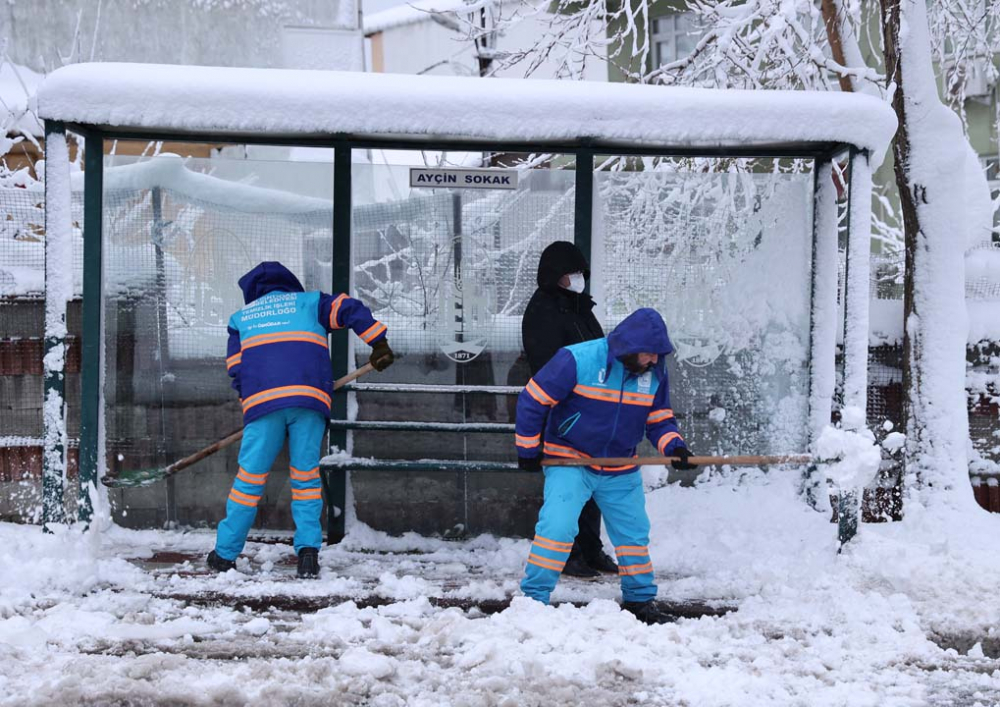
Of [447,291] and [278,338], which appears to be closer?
[278,338]

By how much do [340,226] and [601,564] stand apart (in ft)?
7.92

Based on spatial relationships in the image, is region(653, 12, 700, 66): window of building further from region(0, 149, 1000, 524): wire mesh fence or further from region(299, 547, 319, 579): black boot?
region(299, 547, 319, 579): black boot

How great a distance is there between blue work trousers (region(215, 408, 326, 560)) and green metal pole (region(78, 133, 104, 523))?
31.1 inches

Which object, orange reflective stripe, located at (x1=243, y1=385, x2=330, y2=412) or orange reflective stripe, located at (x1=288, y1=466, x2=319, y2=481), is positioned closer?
orange reflective stripe, located at (x1=243, y1=385, x2=330, y2=412)

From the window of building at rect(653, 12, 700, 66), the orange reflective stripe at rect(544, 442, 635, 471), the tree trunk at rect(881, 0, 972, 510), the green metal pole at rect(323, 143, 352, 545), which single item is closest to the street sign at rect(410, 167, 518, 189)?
the green metal pole at rect(323, 143, 352, 545)

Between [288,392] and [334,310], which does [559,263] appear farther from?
[288,392]

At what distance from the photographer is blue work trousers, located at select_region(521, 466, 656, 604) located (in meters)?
4.70

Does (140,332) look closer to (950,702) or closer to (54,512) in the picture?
(54,512)

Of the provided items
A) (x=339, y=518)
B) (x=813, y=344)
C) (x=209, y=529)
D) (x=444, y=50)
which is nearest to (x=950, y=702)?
(x=813, y=344)

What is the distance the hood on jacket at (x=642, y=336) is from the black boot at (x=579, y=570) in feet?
4.70

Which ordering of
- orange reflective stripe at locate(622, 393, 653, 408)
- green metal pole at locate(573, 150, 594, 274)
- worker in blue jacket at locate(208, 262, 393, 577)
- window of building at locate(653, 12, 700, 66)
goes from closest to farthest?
orange reflective stripe at locate(622, 393, 653, 408) < worker in blue jacket at locate(208, 262, 393, 577) < green metal pole at locate(573, 150, 594, 274) < window of building at locate(653, 12, 700, 66)

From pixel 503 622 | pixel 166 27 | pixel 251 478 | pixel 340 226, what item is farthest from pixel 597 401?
pixel 166 27

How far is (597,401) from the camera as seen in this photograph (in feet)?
15.4

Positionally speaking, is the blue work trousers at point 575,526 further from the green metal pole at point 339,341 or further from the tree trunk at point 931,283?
the tree trunk at point 931,283
